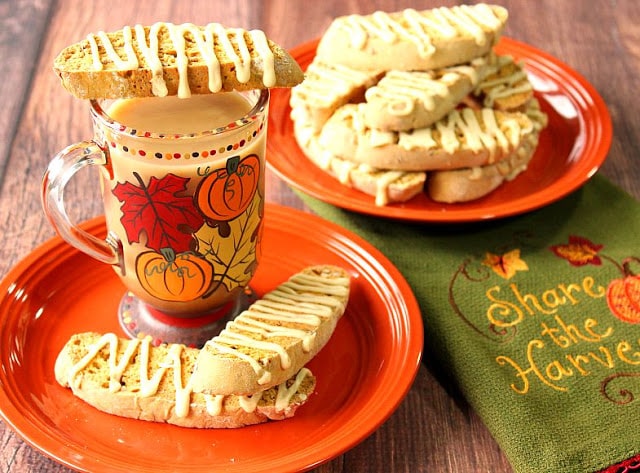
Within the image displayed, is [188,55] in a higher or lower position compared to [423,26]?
higher

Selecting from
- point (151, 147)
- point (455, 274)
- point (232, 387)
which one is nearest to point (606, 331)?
point (455, 274)

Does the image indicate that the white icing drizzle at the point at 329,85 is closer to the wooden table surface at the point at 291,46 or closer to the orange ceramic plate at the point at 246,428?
the wooden table surface at the point at 291,46

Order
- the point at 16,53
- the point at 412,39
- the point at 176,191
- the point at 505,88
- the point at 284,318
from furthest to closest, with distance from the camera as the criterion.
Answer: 1. the point at 16,53
2. the point at 505,88
3. the point at 412,39
4. the point at 284,318
5. the point at 176,191

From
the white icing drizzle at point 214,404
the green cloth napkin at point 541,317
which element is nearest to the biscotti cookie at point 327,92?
the green cloth napkin at point 541,317

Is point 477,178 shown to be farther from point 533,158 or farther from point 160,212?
point 160,212

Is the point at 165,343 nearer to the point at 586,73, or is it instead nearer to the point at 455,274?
the point at 455,274

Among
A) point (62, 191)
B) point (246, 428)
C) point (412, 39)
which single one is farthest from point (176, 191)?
point (412, 39)
